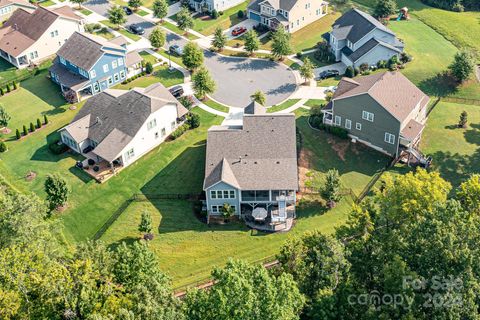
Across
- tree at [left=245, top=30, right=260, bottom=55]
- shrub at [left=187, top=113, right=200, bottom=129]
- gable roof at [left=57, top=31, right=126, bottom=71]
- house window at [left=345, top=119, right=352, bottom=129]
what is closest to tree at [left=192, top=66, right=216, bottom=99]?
shrub at [left=187, top=113, right=200, bottom=129]

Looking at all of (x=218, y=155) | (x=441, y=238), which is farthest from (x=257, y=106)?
(x=441, y=238)

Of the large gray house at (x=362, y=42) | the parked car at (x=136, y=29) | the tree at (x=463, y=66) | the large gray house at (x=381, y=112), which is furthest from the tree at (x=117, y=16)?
the tree at (x=463, y=66)

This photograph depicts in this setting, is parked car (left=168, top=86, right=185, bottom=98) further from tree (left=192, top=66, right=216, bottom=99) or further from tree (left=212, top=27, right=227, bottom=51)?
tree (left=212, top=27, right=227, bottom=51)

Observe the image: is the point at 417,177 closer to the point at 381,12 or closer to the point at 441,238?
the point at 441,238

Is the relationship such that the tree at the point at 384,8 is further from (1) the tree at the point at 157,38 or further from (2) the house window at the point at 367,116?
(1) the tree at the point at 157,38

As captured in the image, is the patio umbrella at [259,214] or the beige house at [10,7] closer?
the patio umbrella at [259,214]

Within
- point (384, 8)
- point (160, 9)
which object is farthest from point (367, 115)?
point (160, 9)
